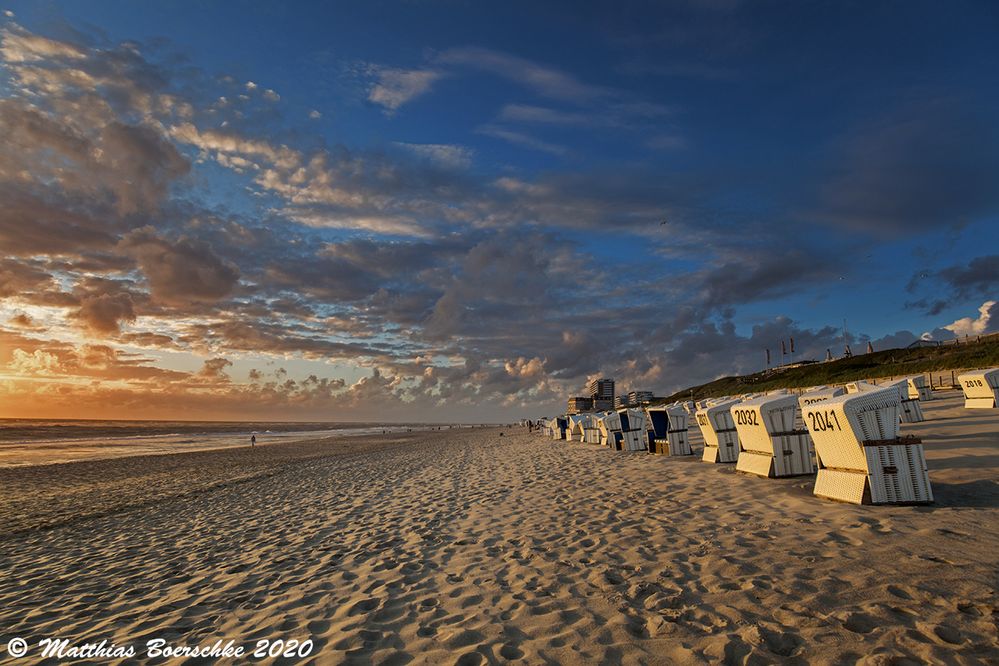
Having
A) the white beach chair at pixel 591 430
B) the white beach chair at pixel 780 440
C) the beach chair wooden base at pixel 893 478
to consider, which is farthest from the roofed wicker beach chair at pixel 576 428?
the beach chair wooden base at pixel 893 478

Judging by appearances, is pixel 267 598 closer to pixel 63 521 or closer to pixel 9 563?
pixel 9 563

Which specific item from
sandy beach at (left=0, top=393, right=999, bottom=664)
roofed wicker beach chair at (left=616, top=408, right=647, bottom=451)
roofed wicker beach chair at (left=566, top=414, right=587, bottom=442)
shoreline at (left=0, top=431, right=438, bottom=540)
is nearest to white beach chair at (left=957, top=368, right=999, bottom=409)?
sandy beach at (left=0, top=393, right=999, bottom=664)

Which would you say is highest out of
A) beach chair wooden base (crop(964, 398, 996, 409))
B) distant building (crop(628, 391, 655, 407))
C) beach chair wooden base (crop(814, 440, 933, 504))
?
distant building (crop(628, 391, 655, 407))

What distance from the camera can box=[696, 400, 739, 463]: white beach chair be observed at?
560 inches

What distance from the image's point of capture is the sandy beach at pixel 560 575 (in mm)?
4195

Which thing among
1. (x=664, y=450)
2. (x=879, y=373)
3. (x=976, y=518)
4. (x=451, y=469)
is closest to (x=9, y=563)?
(x=451, y=469)

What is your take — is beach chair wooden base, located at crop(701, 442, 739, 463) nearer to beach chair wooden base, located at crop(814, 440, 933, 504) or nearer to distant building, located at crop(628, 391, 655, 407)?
beach chair wooden base, located at crop(814, 440, 933, 504)

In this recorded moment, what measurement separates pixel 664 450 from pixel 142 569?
49.6 ft

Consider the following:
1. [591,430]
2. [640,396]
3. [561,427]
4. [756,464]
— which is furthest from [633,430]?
[640,396]

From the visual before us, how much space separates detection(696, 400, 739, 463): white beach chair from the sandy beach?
1805mm

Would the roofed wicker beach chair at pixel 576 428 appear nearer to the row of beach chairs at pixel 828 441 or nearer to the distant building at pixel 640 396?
the row of beach chairs at pixel 828 441

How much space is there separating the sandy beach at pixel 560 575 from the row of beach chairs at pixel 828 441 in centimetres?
41

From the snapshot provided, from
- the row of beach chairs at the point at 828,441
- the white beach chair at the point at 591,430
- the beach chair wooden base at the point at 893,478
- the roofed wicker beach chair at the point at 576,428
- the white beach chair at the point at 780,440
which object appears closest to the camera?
the beach chair wooden base at the point at 893,478

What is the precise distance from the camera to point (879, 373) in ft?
169
